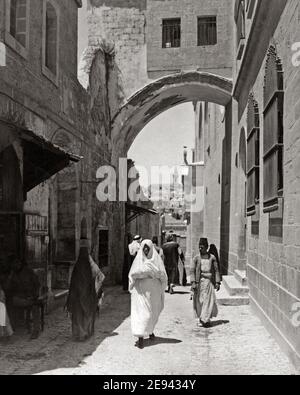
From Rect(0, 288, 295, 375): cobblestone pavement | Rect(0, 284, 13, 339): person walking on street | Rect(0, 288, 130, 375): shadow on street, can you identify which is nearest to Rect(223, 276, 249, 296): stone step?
Rect(0, 288, 295, 375): cobblestone pavement

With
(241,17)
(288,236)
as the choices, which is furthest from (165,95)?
(288,236)

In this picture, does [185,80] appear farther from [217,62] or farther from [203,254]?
[203,254]

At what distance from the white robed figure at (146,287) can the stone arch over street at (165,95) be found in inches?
314

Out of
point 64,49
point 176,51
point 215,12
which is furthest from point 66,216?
point 215,12

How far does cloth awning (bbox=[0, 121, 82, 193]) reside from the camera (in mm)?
6547

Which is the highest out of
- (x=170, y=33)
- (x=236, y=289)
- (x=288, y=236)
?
(x=170, y=33)

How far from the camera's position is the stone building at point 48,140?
699cm

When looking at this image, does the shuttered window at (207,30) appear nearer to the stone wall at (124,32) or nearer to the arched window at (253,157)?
the stone wall at (124,32)

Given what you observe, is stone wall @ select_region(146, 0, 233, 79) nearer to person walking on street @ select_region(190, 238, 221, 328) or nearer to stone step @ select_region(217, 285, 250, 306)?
stone step @ select_region(217, 285, 250, 306)

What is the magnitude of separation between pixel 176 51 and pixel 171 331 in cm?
887

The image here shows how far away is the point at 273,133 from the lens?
6070 mm

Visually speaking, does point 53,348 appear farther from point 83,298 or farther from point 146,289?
point 146,289

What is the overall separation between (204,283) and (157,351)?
6.45 ft
